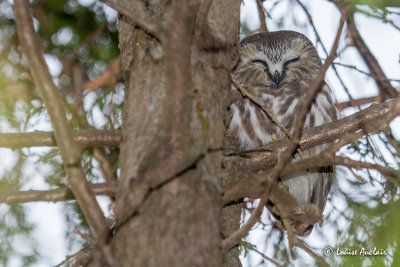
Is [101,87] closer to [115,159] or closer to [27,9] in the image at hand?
[115,159]

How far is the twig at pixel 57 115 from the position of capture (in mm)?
1578

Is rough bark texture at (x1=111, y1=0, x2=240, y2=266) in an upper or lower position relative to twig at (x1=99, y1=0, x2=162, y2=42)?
lower

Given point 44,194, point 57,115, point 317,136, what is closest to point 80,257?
point 44,194

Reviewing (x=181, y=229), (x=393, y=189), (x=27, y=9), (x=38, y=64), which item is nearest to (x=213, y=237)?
(x=181, y=229)

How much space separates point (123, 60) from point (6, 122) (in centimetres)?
97

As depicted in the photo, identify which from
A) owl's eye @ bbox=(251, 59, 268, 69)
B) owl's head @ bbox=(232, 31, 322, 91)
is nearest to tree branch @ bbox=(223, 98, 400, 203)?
owl's head @ bbox=(232, 31, 322, 91)

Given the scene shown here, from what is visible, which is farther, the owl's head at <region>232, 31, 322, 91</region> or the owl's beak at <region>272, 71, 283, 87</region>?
the owl's head at <region>232, 31, 322, 91</region>

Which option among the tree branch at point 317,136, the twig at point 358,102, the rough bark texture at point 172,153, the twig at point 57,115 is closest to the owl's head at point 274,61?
the twig at point 358,102

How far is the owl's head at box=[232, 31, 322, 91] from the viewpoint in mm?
3744

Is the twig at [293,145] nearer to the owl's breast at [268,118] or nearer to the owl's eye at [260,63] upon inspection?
the owl's breast at [268,118]

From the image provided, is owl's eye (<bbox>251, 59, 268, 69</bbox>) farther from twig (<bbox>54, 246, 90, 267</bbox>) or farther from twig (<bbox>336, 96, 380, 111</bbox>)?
twig (<bbox>54, 246, 90, 267</bbox>)

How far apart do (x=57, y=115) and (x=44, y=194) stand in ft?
1.55

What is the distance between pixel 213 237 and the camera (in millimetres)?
1749

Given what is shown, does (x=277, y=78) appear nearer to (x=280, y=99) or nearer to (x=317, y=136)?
(x=280, y=99)
